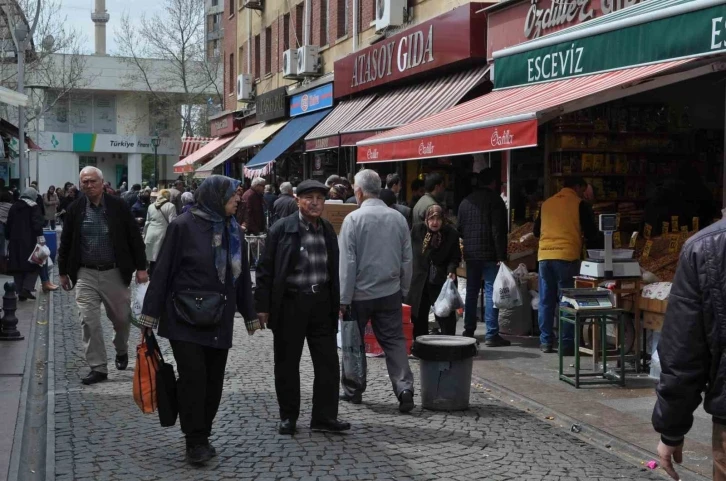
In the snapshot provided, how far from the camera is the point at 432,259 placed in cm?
988

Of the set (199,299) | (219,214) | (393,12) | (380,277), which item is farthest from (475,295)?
(393,12)

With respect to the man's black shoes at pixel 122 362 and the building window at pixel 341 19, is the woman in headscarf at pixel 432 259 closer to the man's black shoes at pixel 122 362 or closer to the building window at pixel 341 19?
the man's black shoes at pixel 122 362

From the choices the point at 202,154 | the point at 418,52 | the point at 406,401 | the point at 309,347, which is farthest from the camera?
the point at 202,154

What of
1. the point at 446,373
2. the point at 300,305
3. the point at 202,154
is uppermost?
the point at 202,154

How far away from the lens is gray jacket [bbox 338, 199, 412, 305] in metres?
7.45

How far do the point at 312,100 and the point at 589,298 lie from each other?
1708 centimetres

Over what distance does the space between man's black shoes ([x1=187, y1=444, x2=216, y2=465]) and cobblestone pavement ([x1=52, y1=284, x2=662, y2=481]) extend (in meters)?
0.05

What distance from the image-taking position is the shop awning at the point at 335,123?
19.0m

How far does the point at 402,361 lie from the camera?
7.49 metres

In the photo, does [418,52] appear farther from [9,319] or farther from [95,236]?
[95,236]

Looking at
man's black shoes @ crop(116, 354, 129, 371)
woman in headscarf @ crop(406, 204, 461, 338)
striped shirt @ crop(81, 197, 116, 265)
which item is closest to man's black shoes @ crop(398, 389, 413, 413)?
woman in headscarf @ crop(406, 204, 461, 338)

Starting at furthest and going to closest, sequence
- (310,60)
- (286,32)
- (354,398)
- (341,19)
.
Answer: (286,32) < (310,60) < (341,19) < (354,398)

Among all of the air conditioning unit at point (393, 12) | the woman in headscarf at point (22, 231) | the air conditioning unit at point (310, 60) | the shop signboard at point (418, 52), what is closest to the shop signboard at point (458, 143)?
the shop signboard at point (418, 52)

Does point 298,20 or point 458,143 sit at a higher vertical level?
point 298,20
